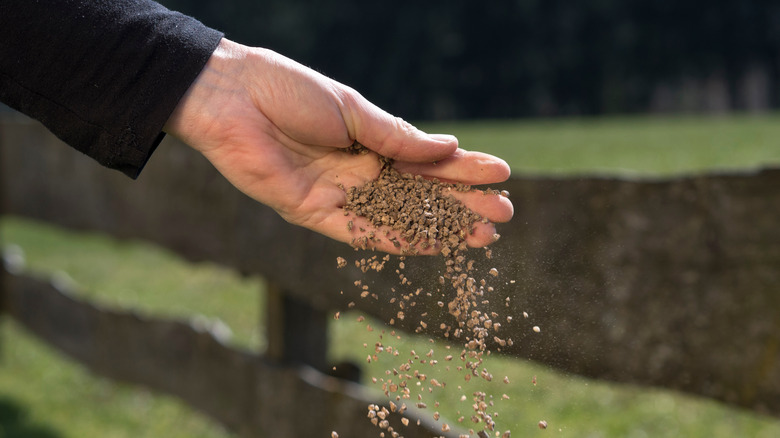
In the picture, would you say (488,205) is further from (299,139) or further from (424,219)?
(299,139)

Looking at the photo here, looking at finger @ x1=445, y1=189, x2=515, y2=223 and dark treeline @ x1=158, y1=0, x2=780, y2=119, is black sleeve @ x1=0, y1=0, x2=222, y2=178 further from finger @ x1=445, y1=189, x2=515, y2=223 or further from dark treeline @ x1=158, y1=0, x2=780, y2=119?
dark treeline @ x1=158, y1=0, x2=780, y2=119

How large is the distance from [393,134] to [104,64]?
2.17 feet

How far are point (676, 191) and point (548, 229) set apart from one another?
36cm

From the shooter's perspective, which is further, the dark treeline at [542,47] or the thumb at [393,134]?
the dark treeline at [542,47]

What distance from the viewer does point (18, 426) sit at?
4684mm

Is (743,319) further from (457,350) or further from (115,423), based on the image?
(115,423)

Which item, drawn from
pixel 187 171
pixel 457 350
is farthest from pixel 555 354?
pixel 187 171

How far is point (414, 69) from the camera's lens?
22.9m

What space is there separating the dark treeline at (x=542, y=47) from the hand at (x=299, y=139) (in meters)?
20.2

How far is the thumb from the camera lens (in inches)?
75.8

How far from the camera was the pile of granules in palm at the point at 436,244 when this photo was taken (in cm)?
187

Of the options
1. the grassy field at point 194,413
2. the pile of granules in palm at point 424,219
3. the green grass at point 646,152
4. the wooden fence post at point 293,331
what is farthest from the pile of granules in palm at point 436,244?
the green grass at point 646,152

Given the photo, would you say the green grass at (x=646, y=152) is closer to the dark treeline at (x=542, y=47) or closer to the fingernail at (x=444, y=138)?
the dark treeline at (x=542, y=47)

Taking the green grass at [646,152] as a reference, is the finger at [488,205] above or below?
below
